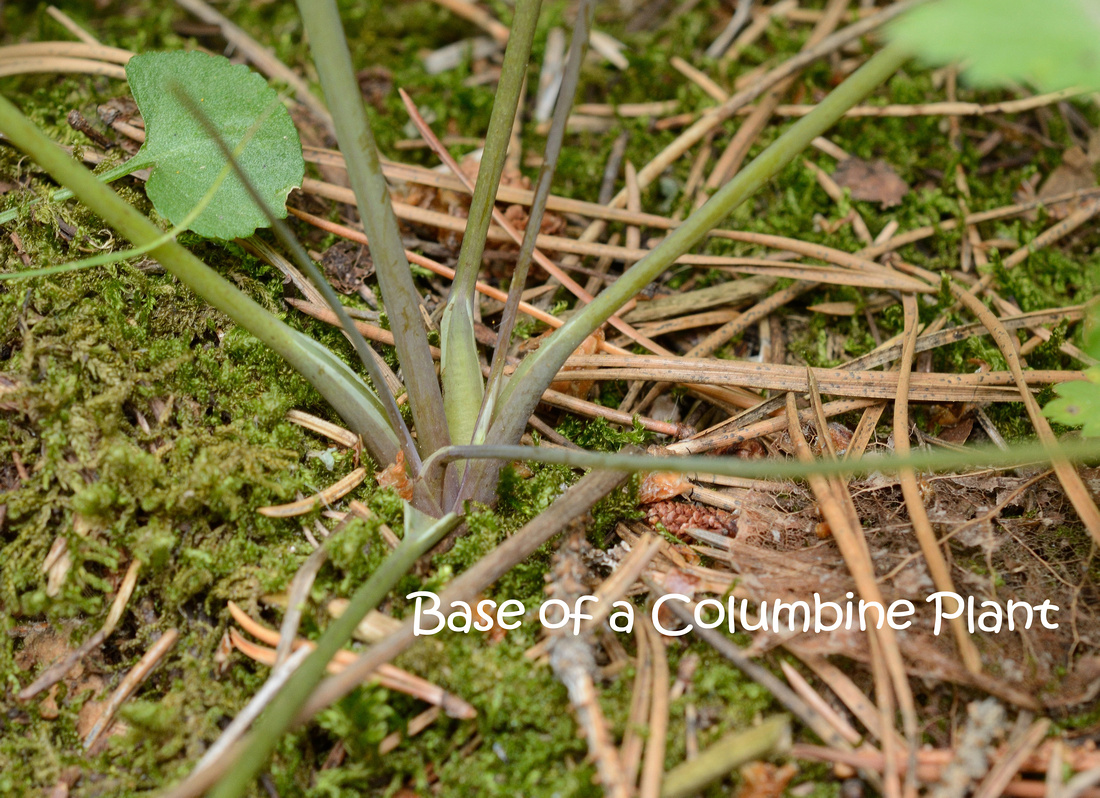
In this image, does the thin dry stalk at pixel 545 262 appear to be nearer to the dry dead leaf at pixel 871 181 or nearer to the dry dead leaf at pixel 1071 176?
the dry dead leaf at pixel 871 181

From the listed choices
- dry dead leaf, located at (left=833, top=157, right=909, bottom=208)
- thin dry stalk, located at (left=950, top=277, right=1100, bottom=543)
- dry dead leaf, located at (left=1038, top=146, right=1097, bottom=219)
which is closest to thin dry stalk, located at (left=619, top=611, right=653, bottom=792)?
thin dry stalk, located at (left=950, top=277, right=1100, bottom=543)

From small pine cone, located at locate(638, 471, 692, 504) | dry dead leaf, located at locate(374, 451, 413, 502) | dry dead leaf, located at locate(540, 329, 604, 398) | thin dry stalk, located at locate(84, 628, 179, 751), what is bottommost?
thin dry stalk, located at locate(84, 628, 179, 751)

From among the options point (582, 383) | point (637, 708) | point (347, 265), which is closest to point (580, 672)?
point (637, 708)

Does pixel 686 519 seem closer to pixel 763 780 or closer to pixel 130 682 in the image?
pixel 763 780

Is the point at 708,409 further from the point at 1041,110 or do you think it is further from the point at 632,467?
the point at 1041,110

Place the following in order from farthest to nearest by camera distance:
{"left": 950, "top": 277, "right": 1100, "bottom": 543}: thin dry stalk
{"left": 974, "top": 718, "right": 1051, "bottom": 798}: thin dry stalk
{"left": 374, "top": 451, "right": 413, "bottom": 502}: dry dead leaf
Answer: {"left": 374, "top": 451, "right": 413, "bottom": 502}: dry dead leaf, {"left": 950, "top": 277, "right": 1100, "bottom": 543}: thin dry stalk, {"left": 974, "top": 718, "right": 1051, "bottom": 798}: thin dry stalk

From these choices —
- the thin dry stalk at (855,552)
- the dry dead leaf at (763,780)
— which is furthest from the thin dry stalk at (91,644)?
the thin dry stalk at (855,552)

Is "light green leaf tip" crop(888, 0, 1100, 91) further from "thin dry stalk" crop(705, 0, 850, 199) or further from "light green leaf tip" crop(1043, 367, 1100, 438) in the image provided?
"thin dry stalk" crop(705, 0, 850, 199)
